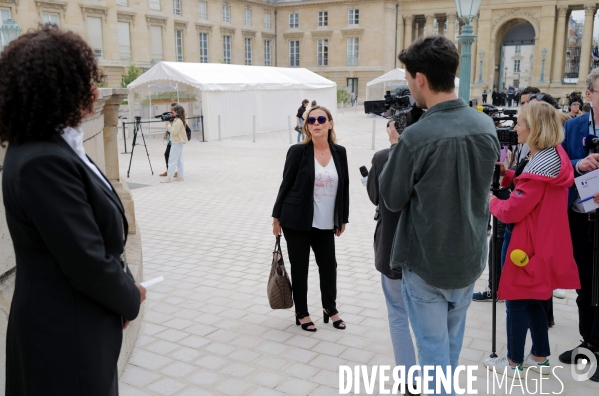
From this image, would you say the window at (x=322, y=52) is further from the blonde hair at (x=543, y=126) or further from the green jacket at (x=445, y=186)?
the green jacket at (x=445, y=186)

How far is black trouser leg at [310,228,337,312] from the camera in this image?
4438 mm

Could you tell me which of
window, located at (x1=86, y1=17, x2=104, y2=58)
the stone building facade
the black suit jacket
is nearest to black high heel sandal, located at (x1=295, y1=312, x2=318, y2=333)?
the black suit jacket

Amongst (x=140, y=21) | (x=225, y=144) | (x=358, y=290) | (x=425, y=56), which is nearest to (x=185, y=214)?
(x=358, y=290)

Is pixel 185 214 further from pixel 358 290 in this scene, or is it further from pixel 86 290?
pixel 86 290

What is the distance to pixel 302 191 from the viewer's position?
4.30 metres

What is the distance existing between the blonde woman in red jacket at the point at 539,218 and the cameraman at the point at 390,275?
700 millimetres

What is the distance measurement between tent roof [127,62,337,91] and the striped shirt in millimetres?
19928

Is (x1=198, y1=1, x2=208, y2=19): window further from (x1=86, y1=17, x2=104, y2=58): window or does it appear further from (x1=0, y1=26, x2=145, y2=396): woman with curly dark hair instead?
(x1=0, y1=26, x2=145, y2=396): woman with curly dark hair

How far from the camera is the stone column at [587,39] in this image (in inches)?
1970

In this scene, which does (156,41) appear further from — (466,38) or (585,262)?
(585,262)

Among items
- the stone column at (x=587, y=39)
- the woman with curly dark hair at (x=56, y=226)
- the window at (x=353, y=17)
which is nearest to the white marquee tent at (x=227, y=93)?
the woman with curly dark hair at (x=56, y=226)

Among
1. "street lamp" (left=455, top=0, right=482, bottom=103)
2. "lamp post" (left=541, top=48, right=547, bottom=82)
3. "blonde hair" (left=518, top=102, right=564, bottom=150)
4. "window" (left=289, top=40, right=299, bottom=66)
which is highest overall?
"window" (left=289, top=40, right=299, bottom=66)

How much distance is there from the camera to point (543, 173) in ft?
11.1

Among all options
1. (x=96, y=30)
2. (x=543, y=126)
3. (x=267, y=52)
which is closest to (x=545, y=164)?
(x=543, y=126)
